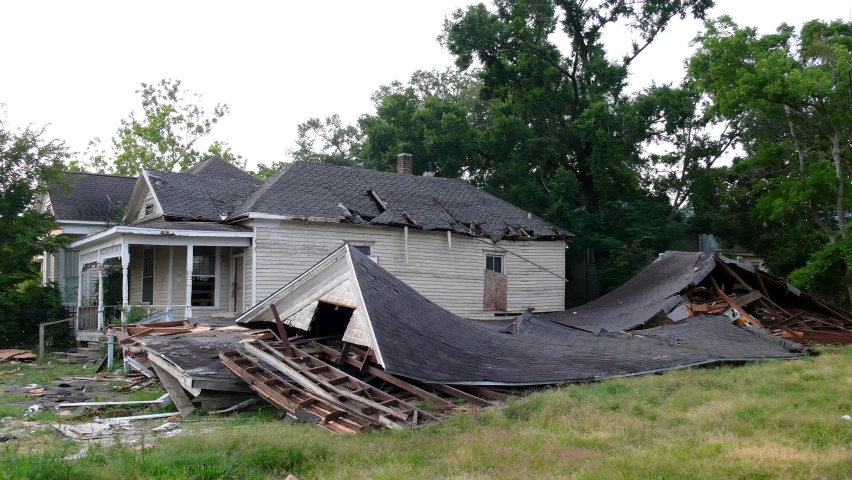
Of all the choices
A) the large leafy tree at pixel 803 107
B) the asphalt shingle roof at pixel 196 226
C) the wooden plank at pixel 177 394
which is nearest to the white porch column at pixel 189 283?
the asphalt shingle roof at pixel 196 226

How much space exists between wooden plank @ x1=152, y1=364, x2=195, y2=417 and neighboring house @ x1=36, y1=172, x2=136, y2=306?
513 inches

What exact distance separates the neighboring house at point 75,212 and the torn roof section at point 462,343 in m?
13.8

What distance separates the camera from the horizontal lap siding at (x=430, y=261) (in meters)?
18.3

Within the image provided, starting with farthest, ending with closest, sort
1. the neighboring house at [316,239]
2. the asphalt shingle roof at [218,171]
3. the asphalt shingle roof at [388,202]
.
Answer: the asphalt shingle roof at [218,171] → the asphalt shingle roof at [388,202] → the neighboring house at [316,239]

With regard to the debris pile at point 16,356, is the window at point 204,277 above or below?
above

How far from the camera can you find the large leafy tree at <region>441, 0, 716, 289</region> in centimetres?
2650

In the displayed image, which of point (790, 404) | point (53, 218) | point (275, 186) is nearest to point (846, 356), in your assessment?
point (790, 404)

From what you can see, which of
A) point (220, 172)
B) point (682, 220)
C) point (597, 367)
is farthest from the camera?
point (682, 220)

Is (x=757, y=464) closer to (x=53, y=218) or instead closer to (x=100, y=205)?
(x=53, y=218)

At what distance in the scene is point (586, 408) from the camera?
28.1ft

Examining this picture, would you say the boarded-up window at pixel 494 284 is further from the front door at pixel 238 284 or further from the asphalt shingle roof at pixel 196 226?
the asphalt shingle roof at pixel 196 226

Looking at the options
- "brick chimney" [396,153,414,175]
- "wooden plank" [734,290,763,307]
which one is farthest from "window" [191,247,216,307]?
"wooden plank" [734,290,763,307]

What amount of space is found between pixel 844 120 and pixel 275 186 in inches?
673

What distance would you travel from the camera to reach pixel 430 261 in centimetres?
2078
